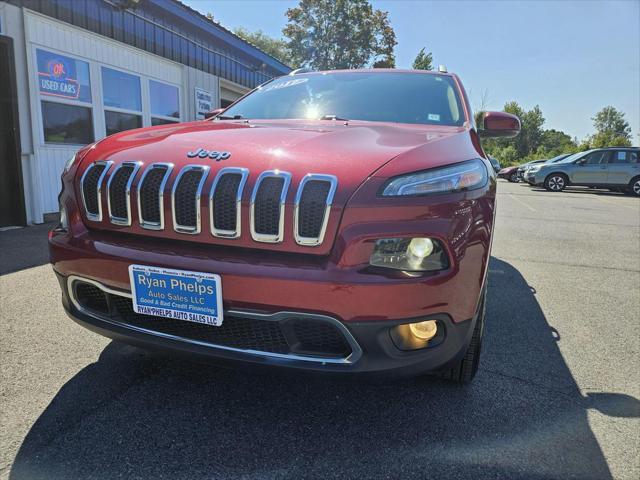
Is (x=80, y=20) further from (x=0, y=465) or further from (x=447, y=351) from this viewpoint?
(x=447, y=351)

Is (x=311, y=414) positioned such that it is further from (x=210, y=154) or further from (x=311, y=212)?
(x=210, y=154)

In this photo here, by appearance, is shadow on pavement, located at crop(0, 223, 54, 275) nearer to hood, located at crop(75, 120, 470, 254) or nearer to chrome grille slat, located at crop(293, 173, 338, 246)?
hood, located at crop(75, 120, 470, 254)

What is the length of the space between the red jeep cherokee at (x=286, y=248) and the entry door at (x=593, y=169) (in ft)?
56.4

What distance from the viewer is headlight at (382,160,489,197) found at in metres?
1.51

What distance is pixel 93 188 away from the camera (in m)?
1.81

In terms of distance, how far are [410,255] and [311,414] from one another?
35.0 inches

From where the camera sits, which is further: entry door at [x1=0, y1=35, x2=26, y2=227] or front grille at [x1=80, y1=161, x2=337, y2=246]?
entry door at [x1=0, y1=35, x2=26, y2=227]

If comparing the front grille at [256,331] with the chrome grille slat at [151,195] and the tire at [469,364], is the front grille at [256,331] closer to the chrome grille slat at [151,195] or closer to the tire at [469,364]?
the chrome grille slat at [151,195]

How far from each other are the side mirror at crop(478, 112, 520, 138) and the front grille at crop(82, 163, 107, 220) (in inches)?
108

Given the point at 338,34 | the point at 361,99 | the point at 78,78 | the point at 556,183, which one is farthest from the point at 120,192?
the point at 338,34

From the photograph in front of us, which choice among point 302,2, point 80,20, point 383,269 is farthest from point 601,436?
point 302,2

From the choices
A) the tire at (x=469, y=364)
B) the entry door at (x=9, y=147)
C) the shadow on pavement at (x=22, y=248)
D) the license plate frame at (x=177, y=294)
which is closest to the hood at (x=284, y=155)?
the license plate frame at (x=177, y=294)

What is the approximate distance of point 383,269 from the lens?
146 centimetres

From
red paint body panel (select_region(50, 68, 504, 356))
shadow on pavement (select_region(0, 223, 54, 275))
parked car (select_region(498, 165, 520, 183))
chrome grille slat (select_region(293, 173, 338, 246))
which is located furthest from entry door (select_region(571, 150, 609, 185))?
chrome grille slat (select_region(293, 173, 338, 246))
